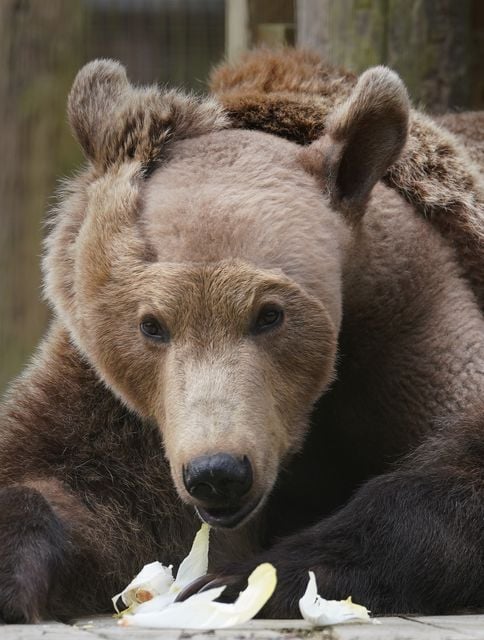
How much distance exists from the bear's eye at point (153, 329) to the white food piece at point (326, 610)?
0.92 metres

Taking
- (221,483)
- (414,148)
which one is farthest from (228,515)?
(414,148)

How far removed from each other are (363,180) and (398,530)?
1.28 meters

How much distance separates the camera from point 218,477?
3938 mm

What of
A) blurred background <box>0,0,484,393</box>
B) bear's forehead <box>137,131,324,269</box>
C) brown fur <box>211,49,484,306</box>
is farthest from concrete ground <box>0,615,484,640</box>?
blurred background <box>0,0,484,393</box>

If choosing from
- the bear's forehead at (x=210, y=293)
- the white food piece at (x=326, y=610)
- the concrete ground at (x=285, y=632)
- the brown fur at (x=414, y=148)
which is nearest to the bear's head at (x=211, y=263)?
the bear's forehead at (x=210, y=293)

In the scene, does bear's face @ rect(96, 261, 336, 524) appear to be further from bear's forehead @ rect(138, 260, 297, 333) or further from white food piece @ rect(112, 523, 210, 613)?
white food piece @ rect(112, 523, 210, 613)

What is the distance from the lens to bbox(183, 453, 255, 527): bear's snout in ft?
12.9

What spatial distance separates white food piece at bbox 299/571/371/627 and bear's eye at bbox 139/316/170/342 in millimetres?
918

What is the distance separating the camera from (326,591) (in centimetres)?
423

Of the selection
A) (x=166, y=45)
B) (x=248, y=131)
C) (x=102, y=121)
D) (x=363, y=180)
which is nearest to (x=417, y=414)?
(x=363, y=180)

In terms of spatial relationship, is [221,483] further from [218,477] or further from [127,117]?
[127,117]

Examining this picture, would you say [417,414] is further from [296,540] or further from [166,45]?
[166,45]

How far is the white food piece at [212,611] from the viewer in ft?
12.3

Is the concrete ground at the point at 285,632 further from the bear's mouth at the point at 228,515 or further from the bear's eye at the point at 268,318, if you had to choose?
the bear's eye at the point at 268,318
